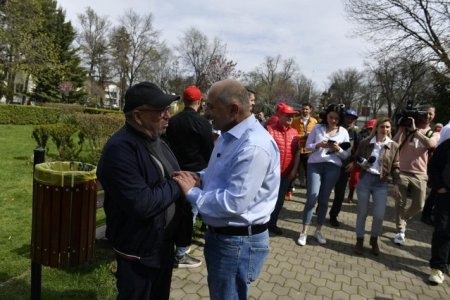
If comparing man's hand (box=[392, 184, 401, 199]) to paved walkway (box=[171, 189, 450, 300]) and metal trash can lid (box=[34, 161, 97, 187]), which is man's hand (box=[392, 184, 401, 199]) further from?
metal trash can lid (box=[34, 161, 97, 187])

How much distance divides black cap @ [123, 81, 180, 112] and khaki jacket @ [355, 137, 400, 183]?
3786 mm

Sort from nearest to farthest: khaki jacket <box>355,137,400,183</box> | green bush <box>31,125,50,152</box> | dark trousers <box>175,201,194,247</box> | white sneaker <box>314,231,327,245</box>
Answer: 1. dark trousers <box>175,201,194,247</box>
2. khaki jacket <box>355,137,400,183</box>
3. white sneaker <box>314,231,327,245</box>
4. green bush <box>31,125,50,152</box>

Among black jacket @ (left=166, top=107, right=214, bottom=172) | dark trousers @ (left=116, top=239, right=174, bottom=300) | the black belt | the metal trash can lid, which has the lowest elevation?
dark trousers @ (left=116, top=239, right=174, bottom=300)

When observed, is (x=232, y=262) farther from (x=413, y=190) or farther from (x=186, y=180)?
(x=413, y=190)

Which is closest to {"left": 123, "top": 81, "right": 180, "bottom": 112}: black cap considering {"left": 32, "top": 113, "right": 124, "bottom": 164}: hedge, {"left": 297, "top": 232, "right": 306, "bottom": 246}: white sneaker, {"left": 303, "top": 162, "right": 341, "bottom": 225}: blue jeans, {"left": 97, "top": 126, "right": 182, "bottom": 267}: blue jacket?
{"left": 97, "top": 126, "right": 182, "bottom": 267}: blue jacket

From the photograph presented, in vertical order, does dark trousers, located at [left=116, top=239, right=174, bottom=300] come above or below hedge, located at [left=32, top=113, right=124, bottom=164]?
below

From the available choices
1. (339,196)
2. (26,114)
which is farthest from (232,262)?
(26,114)

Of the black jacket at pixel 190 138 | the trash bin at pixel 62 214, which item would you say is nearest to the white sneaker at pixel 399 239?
the black jacket at pixel 190 138

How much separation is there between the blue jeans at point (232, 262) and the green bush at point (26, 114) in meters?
22.3

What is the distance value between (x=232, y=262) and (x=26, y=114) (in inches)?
914

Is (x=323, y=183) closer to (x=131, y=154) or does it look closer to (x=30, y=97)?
(x=131, y=154)

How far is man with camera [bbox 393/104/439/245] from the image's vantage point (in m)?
5.64

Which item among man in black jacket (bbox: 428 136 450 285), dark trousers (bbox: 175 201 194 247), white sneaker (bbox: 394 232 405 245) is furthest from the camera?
white sneaker (bbox: 394 232 405 245)

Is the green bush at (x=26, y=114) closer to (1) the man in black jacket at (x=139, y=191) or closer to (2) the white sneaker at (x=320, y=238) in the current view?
(2) the white sneaker at (x=320, y=238)
